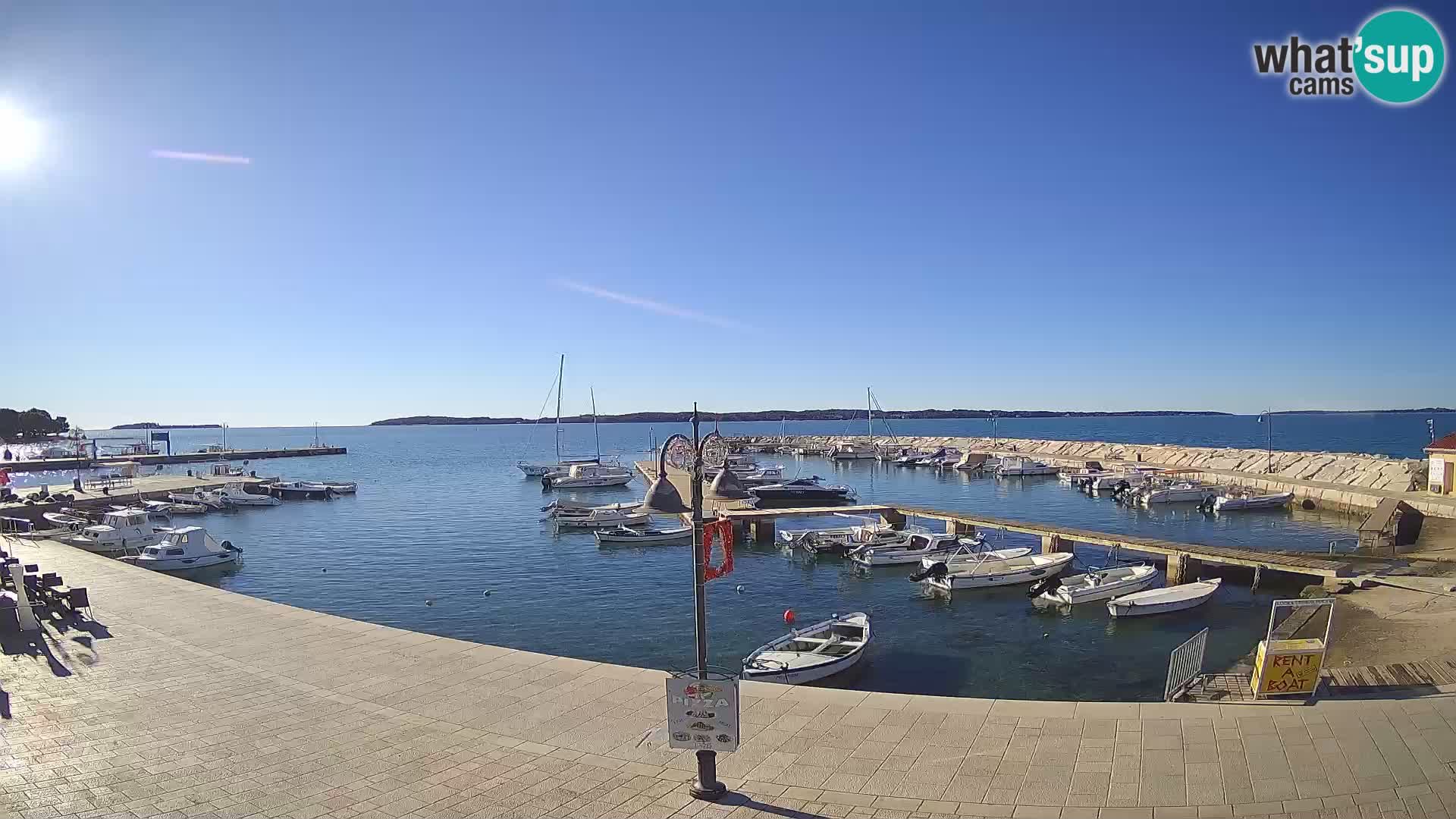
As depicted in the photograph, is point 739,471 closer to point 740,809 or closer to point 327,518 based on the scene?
point 327,518

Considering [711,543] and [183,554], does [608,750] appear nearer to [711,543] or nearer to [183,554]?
[711,543]

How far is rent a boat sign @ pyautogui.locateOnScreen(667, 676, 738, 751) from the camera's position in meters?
8.23

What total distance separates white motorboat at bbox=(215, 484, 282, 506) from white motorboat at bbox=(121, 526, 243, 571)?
27.4m

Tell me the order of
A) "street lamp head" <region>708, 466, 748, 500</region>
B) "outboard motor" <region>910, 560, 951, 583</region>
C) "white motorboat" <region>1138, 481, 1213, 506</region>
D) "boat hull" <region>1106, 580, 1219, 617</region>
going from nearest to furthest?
"street lamp head" <region>708, 466, 748, 500</region> < "boat hull" <region>1106, 580, 1219, 617</region> < "outboard motor" <region>910, 560, 951, 583</region> < "white motorboat" <region>1138, 481, 1213, 506</region>

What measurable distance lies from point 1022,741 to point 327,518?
55117 millimetres

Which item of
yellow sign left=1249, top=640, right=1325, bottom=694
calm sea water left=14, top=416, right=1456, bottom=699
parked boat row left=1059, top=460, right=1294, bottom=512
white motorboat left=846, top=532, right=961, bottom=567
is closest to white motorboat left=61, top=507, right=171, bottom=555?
calm sea water left=14, top=416, right=1456, bottom=699

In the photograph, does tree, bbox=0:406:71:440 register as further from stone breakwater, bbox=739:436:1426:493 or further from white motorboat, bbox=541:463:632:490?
stone breakwater, bbox=739:436:1426:493

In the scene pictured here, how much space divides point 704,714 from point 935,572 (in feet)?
72.2

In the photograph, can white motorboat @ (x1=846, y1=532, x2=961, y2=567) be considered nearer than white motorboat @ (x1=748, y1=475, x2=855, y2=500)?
Yes

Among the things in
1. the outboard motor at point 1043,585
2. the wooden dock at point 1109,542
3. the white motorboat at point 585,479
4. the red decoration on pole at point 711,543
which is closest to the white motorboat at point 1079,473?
the wooden dock at point 1109,542

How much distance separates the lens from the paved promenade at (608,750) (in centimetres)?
818

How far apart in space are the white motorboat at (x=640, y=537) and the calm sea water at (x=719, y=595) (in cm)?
81

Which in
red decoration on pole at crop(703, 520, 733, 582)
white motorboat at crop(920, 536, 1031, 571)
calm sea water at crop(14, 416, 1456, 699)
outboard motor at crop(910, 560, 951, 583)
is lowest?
calm sea water at crop(14, 416, 1456, 699)

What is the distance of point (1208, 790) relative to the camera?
8.27 m
